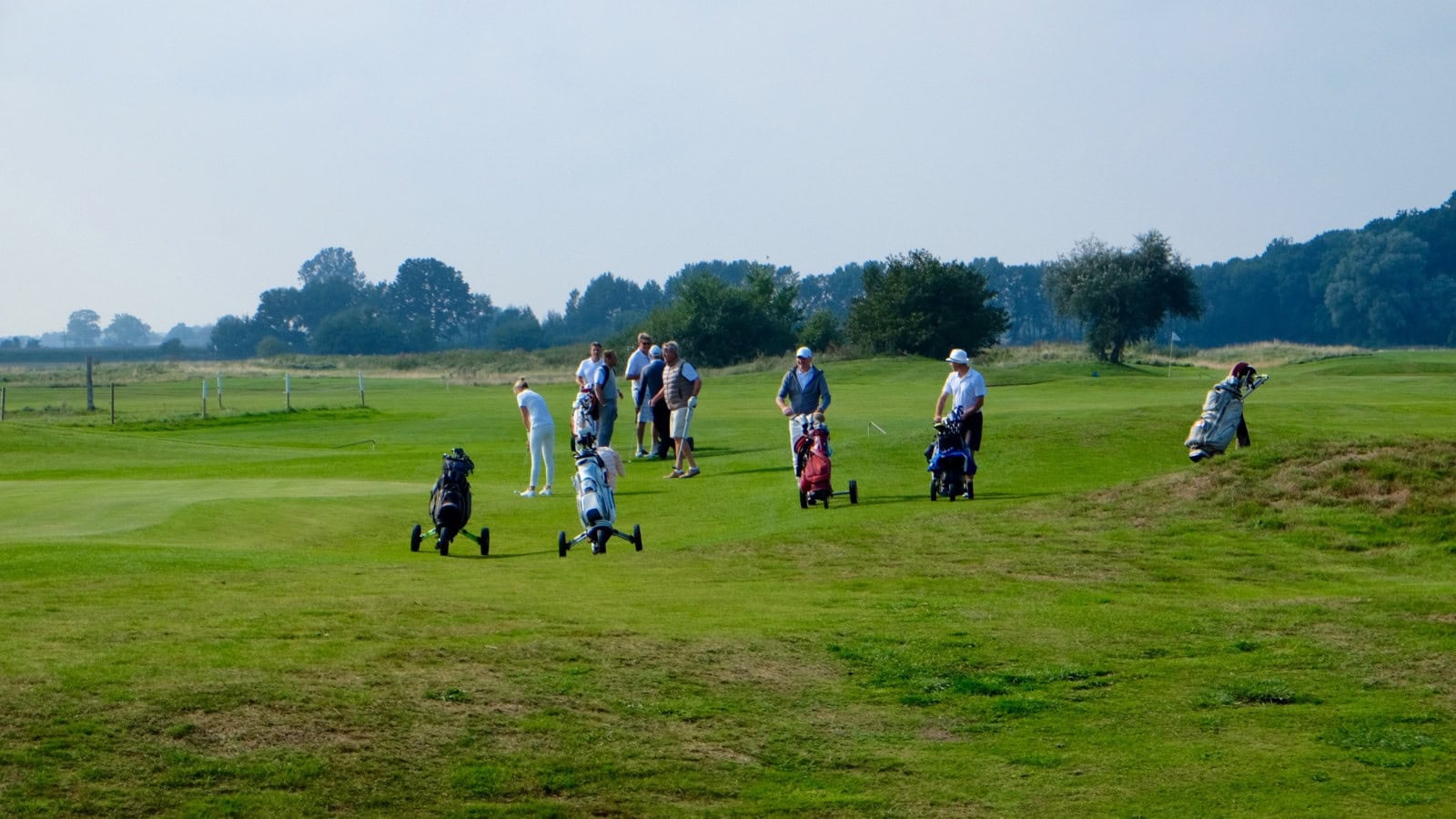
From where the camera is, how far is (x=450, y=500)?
16484 mm

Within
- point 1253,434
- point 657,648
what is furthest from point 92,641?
point 1253,434

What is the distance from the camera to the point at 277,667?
8570mm

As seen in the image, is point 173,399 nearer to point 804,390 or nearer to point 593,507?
point 804,390

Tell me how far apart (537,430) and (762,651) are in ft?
40.6

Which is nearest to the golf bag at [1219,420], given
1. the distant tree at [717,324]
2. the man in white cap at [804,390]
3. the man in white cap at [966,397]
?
the man in white cap at [966,397]

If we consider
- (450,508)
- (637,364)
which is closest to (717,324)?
(637,364)

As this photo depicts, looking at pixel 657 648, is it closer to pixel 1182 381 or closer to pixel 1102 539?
pixel 1102 539

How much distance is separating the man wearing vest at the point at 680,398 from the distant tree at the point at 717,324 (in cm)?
8064

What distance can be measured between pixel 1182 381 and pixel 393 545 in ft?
151

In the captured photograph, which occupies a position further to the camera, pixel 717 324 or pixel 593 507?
pixel 717 324

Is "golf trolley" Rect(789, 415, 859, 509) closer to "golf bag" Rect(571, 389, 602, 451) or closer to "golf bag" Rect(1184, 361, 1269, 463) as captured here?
"golf bag" Rect(571, 389, 602, 451)

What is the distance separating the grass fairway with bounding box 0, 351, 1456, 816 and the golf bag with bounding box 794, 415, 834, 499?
0.40 meters

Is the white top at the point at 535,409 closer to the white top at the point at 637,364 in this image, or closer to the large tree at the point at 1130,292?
the white top at the point at 637,364

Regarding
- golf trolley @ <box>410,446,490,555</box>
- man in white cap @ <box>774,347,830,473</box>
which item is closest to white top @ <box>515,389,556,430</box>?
man in white cap @ <box>774,347,830,473</box>
